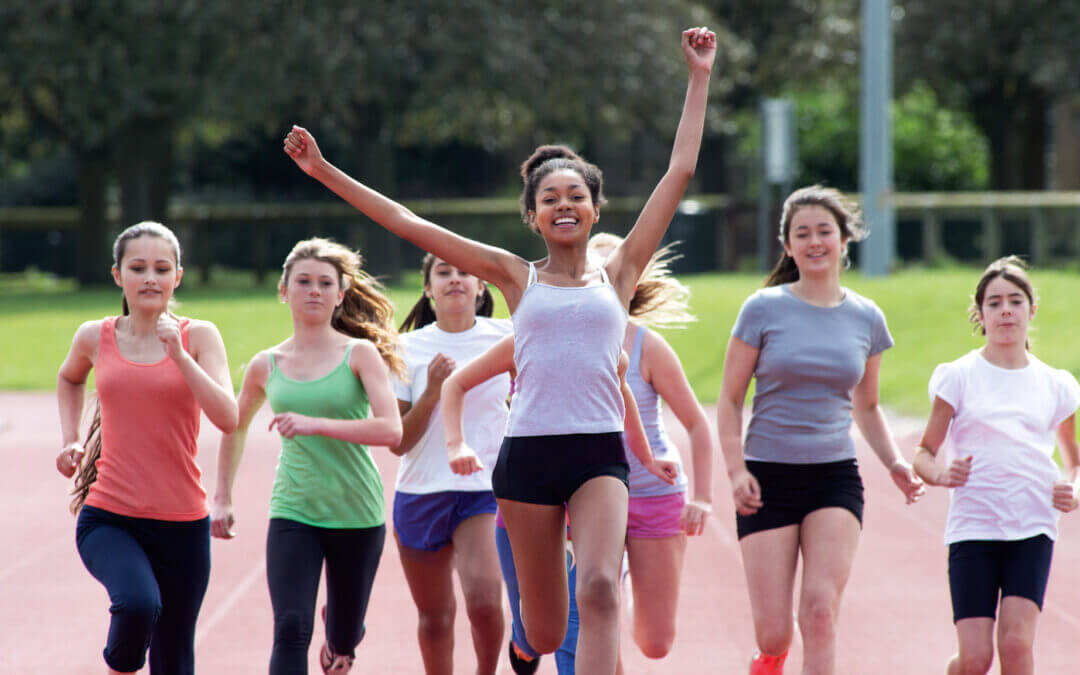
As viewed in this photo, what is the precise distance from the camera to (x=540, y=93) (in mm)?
28938

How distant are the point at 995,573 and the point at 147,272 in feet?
9.83

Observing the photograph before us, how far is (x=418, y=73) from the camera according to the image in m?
28.3

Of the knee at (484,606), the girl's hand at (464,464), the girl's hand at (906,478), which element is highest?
the girl's hand at (464,464)

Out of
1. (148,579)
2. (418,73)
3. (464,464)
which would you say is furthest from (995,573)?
(418,73)

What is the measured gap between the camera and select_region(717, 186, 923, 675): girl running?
194 inches

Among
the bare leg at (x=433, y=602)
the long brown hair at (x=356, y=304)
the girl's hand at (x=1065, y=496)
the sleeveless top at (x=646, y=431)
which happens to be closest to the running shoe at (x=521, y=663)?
the bare leg at (x=433, y=602)

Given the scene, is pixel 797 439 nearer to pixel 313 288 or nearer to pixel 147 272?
pixel 313 288

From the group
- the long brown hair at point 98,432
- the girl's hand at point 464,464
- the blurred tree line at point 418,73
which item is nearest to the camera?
the girl's hand at point 464,464

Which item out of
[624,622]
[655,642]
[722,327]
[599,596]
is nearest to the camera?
[599,596]

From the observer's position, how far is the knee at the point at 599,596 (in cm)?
415

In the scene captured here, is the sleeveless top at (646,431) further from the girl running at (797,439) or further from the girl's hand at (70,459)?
the girl's hand at (70,459)

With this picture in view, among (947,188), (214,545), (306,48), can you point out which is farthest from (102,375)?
(947,188)

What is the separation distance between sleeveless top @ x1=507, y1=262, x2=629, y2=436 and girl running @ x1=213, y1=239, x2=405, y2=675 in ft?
2.59

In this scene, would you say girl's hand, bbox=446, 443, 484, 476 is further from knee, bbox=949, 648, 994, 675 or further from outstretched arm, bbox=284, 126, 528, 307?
knee, bbox=949, 648, 994, 675
